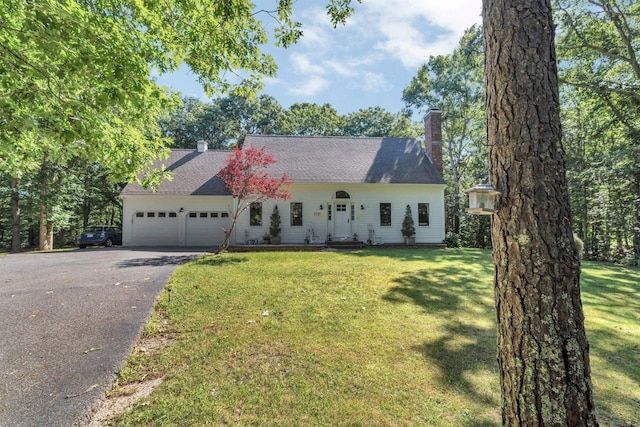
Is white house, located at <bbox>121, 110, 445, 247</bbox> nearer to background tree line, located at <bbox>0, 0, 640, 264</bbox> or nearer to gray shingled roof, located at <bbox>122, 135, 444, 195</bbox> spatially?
gray shingled roof, located at <bbox>122, 135, 444, 195</bbox>

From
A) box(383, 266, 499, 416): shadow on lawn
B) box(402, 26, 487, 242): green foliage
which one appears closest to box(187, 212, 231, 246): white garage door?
box(383, 266, 499, 416): shadow on lawn

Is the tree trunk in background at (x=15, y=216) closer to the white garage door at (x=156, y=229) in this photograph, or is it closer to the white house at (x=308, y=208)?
the white house at (x=308, y=208)

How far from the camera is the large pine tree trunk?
5.60 feet

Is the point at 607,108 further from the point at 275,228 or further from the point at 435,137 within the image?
the point at 275,228

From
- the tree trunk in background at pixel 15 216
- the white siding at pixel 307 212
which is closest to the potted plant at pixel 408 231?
the white siding at pixel 307 212

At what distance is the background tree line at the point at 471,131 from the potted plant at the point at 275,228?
5942mm

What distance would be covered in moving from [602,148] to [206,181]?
22.1m

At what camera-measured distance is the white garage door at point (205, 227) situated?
644 inches

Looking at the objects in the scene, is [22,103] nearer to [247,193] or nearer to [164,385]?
[164,385]

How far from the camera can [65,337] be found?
392cm

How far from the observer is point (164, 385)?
291cm

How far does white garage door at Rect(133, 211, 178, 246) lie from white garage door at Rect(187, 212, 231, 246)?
87 cm

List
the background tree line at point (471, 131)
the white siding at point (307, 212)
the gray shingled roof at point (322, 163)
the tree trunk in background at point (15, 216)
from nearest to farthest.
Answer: the background tree line at point (471, 131) → the white siding at point (307, 212) → the tree trunk in background at point (15, 216) → the gray shingled roof at point (322, 163)

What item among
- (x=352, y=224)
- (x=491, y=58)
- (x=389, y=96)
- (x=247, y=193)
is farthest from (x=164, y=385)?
(x=389, y=96)
